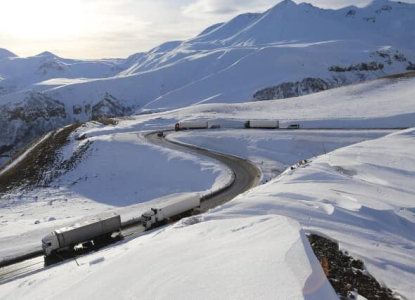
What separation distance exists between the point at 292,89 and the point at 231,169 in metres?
129

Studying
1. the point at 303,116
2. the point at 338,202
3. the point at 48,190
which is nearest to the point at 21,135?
the point at 48,190

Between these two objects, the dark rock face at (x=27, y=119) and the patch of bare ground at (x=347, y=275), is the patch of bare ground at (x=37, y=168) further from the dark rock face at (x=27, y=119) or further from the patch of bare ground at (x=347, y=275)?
the dark rock face at (x=27, y=119)

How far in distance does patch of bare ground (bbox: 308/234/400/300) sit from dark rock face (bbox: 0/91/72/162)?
156197mm

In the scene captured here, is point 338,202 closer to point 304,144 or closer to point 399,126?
point 304,144

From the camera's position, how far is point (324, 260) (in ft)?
49.5

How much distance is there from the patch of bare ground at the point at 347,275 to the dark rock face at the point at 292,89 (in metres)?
145

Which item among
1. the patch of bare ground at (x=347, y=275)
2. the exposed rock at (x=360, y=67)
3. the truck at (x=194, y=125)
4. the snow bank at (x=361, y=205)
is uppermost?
the exposed rock at (x=360, y=67)

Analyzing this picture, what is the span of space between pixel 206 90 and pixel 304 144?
13296cm

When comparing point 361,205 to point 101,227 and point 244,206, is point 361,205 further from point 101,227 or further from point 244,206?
point 101,227

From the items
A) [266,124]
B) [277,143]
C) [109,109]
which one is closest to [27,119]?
[109,109]

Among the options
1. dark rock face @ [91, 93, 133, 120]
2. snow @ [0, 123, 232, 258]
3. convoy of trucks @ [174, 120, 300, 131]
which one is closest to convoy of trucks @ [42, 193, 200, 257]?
snow @ [0, 123, 232, 258]

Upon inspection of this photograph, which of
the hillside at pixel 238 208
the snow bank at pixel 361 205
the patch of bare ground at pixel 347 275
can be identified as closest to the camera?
the hillside at pixel 238 208

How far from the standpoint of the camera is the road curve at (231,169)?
3622cm

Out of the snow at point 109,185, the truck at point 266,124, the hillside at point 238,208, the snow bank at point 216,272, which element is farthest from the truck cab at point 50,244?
the truck at point 266,124
